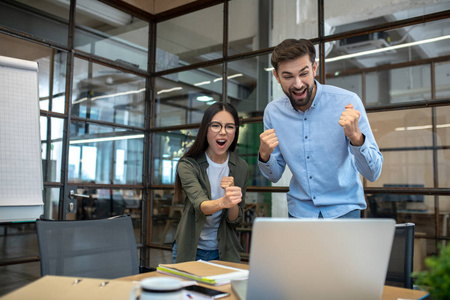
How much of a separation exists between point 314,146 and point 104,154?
8.32 feet

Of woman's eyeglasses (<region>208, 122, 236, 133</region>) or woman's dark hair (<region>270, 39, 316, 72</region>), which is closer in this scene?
woman's dark hair (<region>270, 39, 316, 72</region>)

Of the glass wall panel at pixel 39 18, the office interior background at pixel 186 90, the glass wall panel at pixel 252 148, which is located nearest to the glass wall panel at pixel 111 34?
the office interior background at pixel 186 90

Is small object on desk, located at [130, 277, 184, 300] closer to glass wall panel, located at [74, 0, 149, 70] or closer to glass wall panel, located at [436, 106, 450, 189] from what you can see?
glass wall panel, located at [436, 106, 450, 189]

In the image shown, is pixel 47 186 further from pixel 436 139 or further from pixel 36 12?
pixel 436 139

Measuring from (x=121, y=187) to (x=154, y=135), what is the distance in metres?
Result: 0.62

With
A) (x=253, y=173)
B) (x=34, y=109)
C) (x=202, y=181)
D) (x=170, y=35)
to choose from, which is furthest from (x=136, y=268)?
(x=170, y=35)

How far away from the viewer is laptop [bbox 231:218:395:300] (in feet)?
2.64

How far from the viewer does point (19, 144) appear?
2387 millimetres

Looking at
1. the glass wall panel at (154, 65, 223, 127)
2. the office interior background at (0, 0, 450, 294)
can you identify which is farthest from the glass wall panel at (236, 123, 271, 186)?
the glass wall panel at (154, 65, 223, 127)

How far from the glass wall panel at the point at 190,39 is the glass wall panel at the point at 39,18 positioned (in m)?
0.98

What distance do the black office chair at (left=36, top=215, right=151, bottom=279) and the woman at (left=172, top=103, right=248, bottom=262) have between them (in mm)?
352

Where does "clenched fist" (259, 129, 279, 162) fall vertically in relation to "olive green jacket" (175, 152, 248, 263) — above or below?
above

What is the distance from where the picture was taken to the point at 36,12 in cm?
321

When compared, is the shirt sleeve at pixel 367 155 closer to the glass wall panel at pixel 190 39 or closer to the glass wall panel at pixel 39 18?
the glass wall panel at pixel 190 39
